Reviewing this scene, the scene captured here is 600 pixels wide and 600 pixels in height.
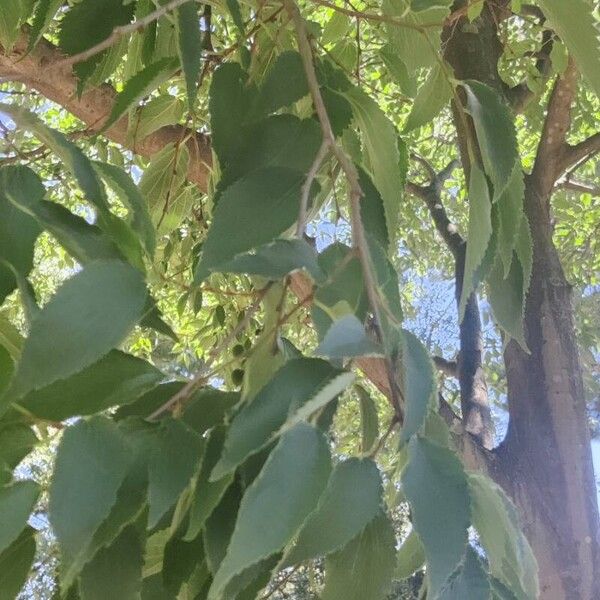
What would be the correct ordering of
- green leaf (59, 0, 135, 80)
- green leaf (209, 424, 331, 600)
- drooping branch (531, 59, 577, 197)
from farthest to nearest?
drooping branch (531, 59, 577, 197), green leaf (59, 0, 135, 80), green leaf (209, 424, 331, 600)

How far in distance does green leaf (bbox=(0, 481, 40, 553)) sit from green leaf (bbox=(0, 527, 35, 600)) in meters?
0.04

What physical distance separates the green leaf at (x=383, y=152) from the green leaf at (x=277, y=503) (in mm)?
167

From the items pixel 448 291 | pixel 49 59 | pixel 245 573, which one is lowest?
pixel 245 573

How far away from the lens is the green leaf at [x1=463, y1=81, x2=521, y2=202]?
348mm

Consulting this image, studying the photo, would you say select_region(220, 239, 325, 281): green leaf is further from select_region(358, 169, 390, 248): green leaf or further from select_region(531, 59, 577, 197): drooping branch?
select_region(531, 59, 577, 197): drooping branch

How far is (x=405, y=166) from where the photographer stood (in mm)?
453

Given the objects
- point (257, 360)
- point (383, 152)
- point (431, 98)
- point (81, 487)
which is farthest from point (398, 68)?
point (81, 487)

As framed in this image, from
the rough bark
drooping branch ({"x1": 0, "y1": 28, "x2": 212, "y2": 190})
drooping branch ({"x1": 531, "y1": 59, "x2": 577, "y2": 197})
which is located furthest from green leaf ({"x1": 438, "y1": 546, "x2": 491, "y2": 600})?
drooping branch ({"x1": 531, "y1": 59, "x2": 577, "y2": 197})

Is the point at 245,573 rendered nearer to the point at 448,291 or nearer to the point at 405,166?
the point at 405,166

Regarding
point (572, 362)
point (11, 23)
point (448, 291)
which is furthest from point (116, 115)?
point (448, 291)

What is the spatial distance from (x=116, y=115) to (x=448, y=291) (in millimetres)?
1904

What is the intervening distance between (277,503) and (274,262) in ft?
0.30

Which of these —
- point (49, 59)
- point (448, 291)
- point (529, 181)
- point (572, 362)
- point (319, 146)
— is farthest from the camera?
point (448, 291)

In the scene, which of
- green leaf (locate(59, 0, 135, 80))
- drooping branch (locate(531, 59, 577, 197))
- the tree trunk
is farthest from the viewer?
drooping branch (locate(531, 59, 577, 197))
